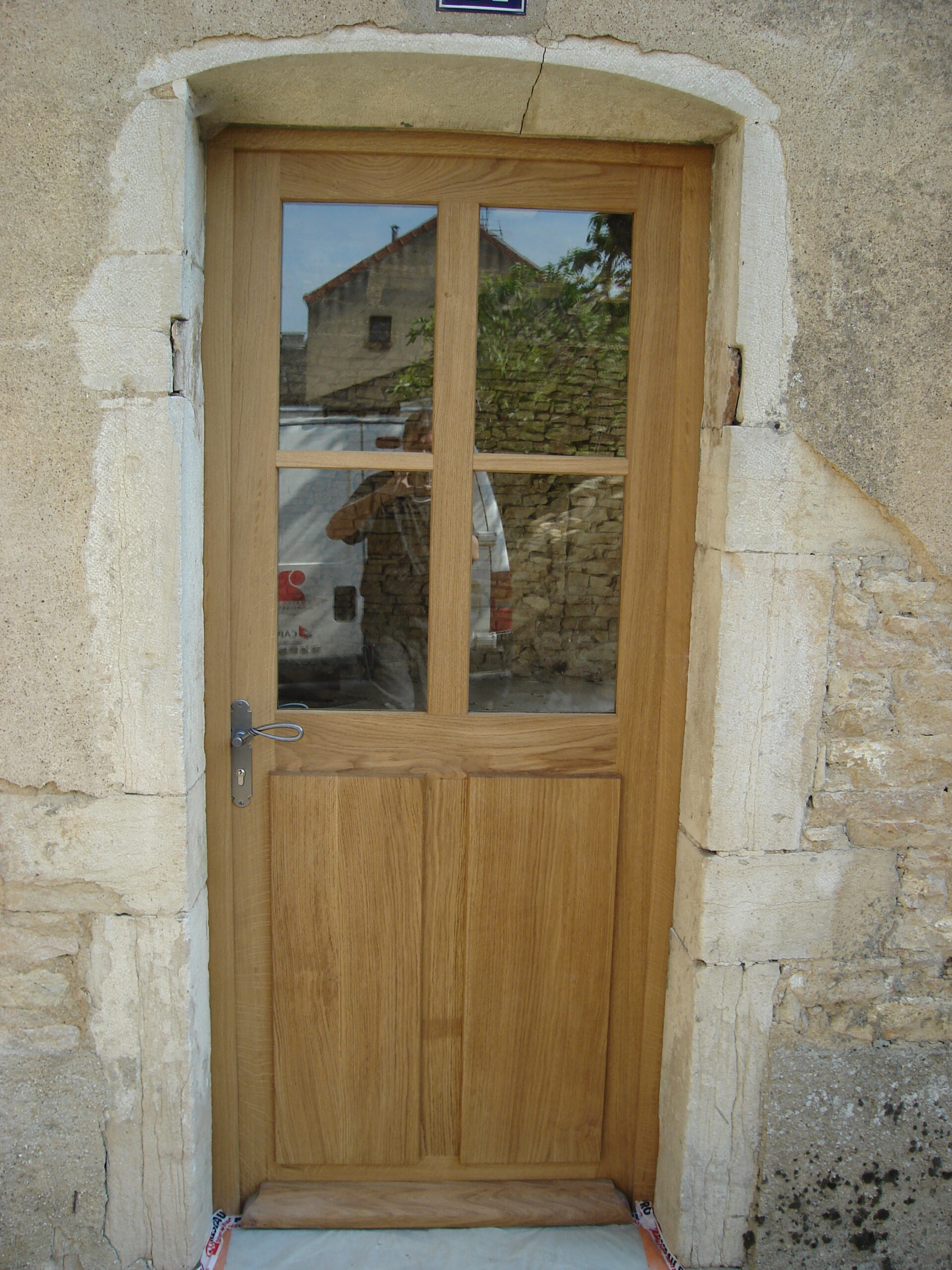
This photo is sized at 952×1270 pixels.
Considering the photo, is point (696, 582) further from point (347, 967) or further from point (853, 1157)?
point (853, 1157)

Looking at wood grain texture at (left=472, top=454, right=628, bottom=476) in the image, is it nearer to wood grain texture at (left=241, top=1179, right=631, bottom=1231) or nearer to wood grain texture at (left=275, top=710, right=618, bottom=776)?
wood grain texture at (left=275, top=710, right=618, bottom=776)

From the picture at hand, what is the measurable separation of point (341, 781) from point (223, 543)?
61cm

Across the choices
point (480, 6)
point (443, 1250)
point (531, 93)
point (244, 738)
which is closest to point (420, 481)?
point (244, 738)

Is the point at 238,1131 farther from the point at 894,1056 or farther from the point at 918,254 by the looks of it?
the point at 918,254

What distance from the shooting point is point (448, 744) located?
2184 mm

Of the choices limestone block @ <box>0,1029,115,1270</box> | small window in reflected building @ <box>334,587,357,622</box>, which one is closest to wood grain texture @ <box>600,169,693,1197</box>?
small window in reflected building @ <box>334,587,357,622</box>

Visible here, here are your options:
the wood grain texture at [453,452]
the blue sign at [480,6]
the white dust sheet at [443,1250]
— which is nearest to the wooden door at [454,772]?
the wood grain texture at [453,452]

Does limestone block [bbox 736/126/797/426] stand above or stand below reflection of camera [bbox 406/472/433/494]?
above

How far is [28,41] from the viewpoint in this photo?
5.83 feet

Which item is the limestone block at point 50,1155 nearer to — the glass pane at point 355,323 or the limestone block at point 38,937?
the limestone block at point 38,937

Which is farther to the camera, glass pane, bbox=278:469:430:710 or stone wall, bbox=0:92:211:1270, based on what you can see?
glass pane, bbox=278:469:430:710

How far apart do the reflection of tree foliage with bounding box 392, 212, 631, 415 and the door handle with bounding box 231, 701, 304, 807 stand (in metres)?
0.80

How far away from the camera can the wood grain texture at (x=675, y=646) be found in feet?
6.82

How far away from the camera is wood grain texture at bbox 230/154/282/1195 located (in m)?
2.04
